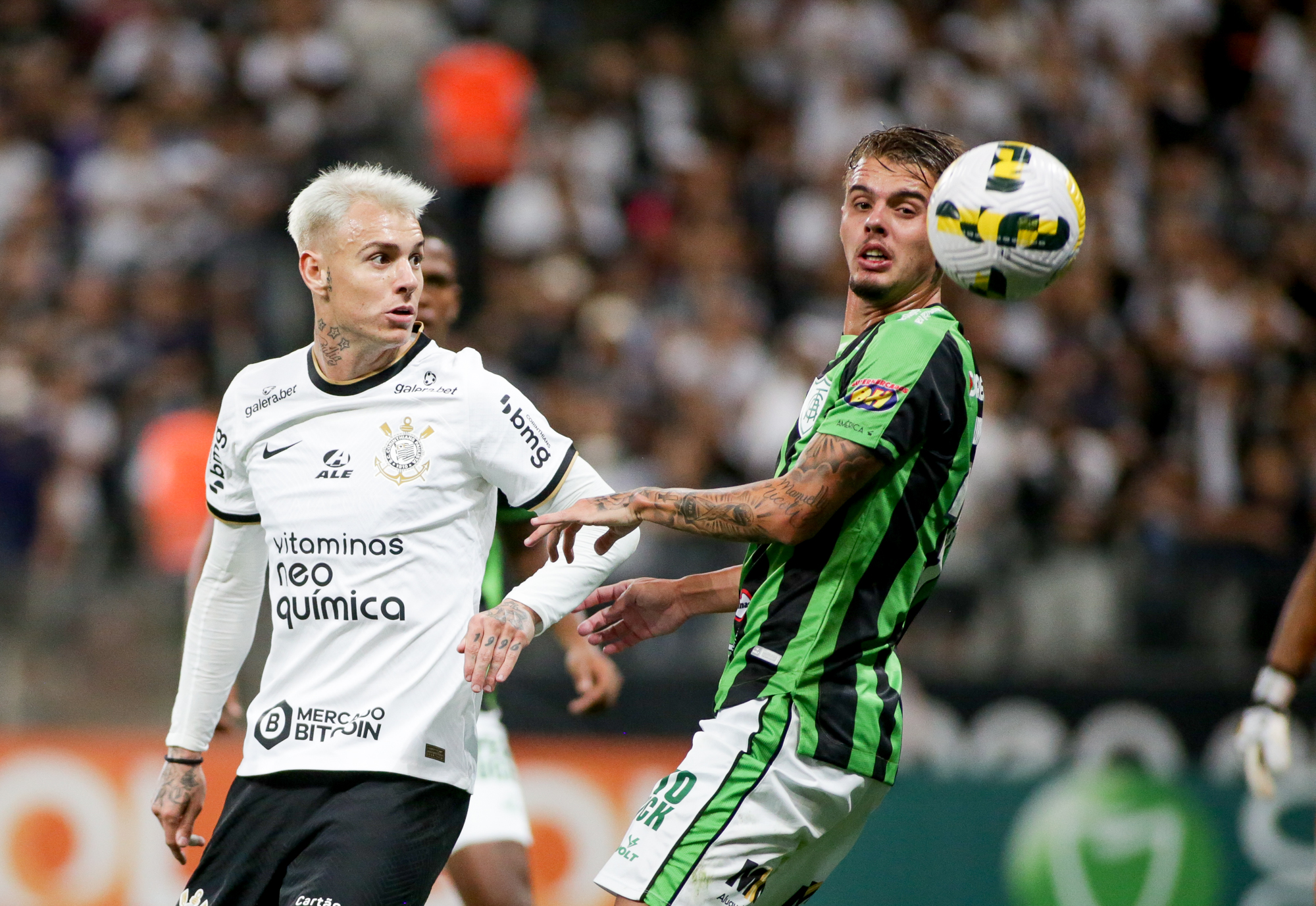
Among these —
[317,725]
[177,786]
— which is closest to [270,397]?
[317,725]

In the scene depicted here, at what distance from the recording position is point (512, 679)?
386 inches

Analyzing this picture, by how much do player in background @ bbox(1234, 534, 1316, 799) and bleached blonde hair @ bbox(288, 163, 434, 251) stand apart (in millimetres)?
3170

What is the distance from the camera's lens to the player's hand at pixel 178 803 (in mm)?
4840

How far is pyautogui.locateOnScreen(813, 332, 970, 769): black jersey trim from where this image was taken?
446 cm

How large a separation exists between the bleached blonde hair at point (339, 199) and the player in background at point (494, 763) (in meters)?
1.08

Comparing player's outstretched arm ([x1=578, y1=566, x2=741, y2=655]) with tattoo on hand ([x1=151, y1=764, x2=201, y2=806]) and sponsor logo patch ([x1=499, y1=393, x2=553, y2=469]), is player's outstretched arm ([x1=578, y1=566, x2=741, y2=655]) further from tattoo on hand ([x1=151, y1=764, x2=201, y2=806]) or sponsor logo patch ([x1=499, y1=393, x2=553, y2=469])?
tattoo on hand ([x1=151, y1=764, x2=201, y2=806])

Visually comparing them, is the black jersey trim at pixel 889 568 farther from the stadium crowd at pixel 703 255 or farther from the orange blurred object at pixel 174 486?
the orange blurred object at pixel 174 486

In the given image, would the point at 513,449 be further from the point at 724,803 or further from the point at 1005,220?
the point at 1005,220

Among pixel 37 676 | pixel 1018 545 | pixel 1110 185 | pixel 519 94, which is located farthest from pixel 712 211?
pixel 37 676

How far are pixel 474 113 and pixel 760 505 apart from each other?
10135 millimetres

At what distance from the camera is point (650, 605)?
500 cm

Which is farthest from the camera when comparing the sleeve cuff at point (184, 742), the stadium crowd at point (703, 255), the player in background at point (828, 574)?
the stadium crowd at point (703, 255)

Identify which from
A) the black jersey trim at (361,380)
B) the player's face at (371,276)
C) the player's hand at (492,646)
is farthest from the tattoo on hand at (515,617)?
the player's face at (371,276)

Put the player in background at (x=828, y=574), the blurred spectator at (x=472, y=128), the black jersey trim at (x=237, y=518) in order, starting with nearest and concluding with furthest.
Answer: the player in background at (x=828, y=574) → the black jersey trim at (x=237, y=518) → the blurred spectator at (x=472, y=128)
